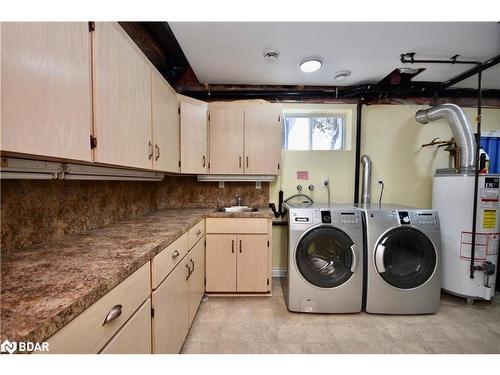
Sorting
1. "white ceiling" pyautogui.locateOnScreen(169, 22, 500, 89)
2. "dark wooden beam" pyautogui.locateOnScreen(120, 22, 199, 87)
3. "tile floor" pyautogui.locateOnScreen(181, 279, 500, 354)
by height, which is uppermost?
"dark wooden beam" pyautogui.locateOnScreen(120, 22, 199, 87)

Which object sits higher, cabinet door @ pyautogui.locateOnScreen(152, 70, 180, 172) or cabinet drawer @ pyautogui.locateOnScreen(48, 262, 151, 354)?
cabinet door @ pyautogui.locateOnScreen(152, 70, 180, 172)

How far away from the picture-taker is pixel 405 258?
1952mm

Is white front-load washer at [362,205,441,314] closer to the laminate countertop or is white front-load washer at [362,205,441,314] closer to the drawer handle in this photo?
the laminate countertop

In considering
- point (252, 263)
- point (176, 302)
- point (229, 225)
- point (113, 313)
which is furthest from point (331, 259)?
point (113, 313)

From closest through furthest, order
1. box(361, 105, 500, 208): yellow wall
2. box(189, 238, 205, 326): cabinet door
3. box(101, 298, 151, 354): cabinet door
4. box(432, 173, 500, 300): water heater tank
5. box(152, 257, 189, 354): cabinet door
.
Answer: box(101, 298, 151, 354): cabinet door → box(152, 257, 189, 354): cabinet door → box(189, 238, 205, 326): cabinet door → box(432, 173, 500, 300): water heater tank → box(361, 105, 500, 208): yellow wall

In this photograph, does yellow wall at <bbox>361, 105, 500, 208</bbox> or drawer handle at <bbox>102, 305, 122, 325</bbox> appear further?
yellow wall at <bbox>361, 105, 500, 208</bbox>

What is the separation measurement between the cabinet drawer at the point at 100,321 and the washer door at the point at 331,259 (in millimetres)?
1424

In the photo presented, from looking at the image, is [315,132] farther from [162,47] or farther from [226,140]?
[162,47]

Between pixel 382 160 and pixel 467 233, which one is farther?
pixel 382 160

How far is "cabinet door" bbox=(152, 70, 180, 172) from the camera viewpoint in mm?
1611

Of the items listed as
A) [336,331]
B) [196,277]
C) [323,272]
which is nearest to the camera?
[336,331]

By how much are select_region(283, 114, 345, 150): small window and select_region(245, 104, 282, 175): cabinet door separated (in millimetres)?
429

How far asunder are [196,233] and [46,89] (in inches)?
55.7

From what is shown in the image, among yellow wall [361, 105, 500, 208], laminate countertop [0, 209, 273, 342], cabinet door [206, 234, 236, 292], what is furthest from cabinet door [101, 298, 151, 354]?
yellow wall [361, 105, 500, 208]
